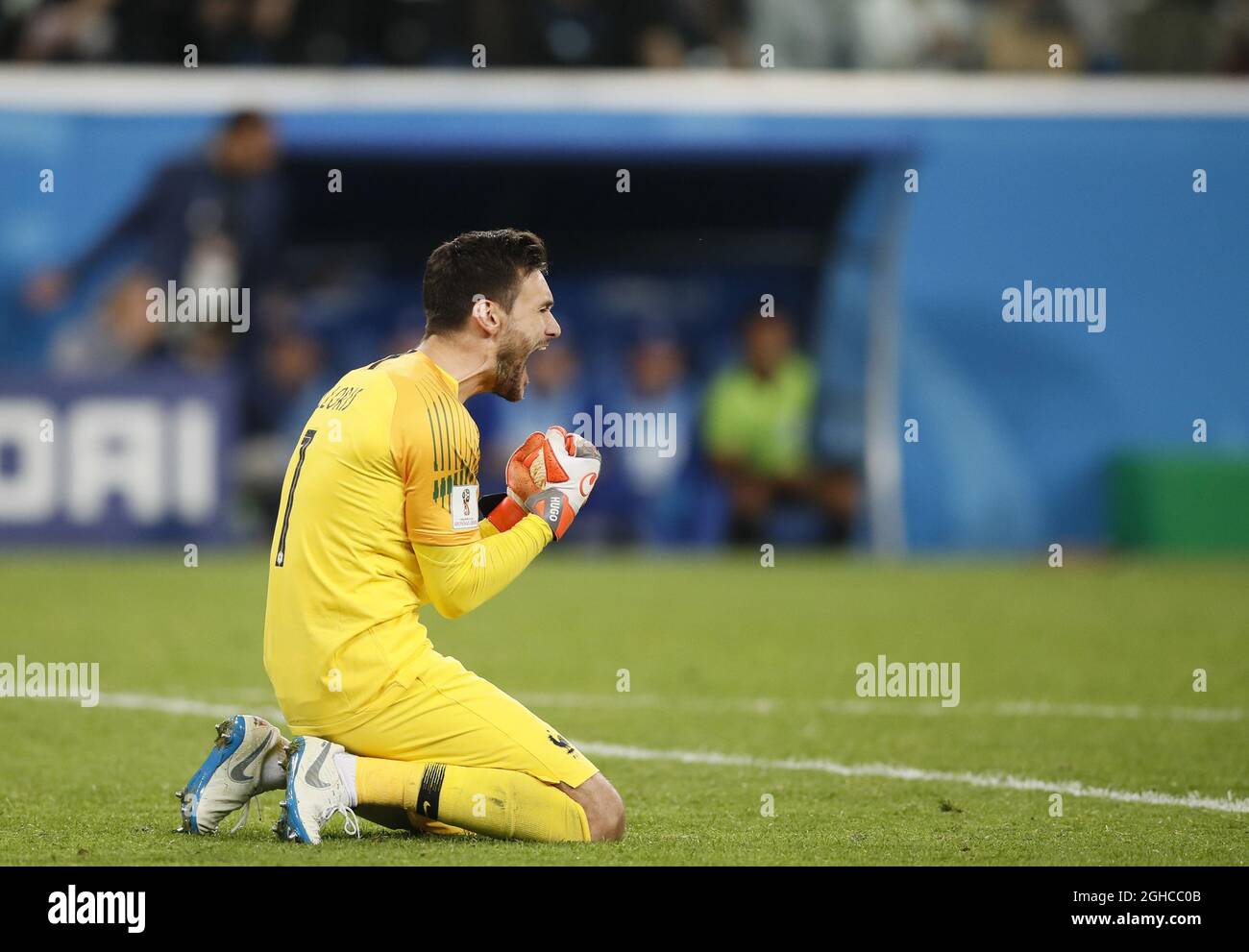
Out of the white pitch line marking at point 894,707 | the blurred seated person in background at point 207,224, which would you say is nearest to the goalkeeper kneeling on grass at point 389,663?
the white pitch line marking at point 894,707

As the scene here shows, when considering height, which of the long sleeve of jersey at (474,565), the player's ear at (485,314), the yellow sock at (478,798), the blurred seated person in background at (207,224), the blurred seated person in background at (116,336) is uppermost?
the blurred seated person in background at (207,224)

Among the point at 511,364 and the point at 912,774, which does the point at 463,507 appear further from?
the point at 912,774

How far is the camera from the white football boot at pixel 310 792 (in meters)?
5.10

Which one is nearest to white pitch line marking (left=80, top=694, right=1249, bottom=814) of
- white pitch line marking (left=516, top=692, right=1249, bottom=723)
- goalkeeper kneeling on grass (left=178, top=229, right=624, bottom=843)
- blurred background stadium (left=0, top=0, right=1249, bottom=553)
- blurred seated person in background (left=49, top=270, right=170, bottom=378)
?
white pitch line marking (left=516, top=692, right=1249, bottom=723)

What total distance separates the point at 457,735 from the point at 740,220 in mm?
14384

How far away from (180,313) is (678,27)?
233 inches

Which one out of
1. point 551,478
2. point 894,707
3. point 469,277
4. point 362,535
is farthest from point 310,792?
point 894,707

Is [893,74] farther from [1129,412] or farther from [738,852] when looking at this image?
[738,852]

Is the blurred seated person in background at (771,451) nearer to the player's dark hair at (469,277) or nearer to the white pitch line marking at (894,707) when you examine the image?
the white pitch line marking at (894,707)

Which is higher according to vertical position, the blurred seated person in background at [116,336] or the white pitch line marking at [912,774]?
the blurred seated person in background at [116,336]

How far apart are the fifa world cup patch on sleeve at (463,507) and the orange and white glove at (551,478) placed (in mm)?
272

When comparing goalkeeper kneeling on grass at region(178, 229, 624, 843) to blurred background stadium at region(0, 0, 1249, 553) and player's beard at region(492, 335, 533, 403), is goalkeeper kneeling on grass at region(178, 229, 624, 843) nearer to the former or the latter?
player's beard at region(492, 335, 533, 403)

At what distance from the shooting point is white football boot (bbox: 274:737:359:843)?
5.10 m

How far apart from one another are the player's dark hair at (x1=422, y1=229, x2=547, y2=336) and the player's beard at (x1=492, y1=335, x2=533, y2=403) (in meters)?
0.12
